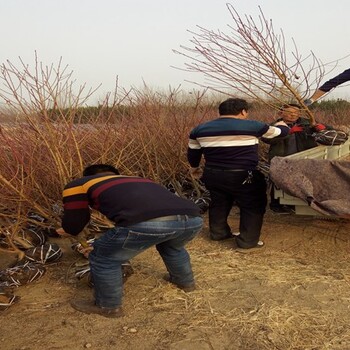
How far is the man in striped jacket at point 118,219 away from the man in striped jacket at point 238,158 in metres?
1.29

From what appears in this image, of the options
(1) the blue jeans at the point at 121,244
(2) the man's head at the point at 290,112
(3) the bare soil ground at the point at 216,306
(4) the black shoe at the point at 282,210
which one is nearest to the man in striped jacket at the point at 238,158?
(3) the bare soil ground at the point at 216,306

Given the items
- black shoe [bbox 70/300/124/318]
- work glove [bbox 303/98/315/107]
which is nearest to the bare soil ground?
black shoe [bbox 70/300/124/318]

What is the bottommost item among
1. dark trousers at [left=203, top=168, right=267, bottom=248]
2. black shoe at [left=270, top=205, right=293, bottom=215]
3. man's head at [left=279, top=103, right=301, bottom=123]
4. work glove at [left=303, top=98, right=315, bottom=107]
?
black shoe at [left=270, top=205, right=293, bottom=215]

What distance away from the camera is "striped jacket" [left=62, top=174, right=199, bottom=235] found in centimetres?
299

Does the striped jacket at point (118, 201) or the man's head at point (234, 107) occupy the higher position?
the man's head at point (234, 107)

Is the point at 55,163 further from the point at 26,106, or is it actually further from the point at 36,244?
the point at 36,244

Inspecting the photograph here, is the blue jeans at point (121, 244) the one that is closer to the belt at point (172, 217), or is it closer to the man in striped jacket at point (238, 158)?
the belt at point (172, 217)

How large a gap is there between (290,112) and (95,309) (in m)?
3.16

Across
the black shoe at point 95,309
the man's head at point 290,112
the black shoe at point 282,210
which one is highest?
the man's head at point 290,112

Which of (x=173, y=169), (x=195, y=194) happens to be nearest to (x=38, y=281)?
(x=173, y=169)

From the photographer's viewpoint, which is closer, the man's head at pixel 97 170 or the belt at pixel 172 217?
the belt at pixel 172 217

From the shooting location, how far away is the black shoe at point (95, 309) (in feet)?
10.7

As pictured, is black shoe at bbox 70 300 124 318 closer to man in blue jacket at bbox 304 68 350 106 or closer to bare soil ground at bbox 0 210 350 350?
bare soil ground at bbox 0 210 350 350

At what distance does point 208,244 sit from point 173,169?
1.92 metres
